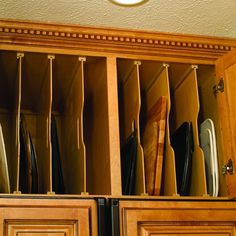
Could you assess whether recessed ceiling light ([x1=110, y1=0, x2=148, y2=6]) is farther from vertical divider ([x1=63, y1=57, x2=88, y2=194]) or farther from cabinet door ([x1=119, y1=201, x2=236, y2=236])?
cabinet door ([x1=119, y1=201, x2=236, y2=236])

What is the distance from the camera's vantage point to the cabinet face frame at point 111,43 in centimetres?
171

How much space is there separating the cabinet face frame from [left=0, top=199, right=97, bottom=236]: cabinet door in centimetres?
13

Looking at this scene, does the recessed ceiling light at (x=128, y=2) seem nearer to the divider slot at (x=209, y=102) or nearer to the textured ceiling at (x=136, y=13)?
the textured ceiling at (x=136, y=13)

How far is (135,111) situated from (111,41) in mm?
243

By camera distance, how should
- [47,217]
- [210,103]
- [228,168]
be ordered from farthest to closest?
1. [210,103]
2. [228,168]
3. [47,217]

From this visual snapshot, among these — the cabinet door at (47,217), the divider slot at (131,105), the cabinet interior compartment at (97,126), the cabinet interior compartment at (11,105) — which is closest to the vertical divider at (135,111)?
the divider slot at (131,105)

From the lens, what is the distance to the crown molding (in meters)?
1.71

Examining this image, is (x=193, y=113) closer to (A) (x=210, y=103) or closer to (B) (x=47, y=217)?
(A) (x=210, y=103)

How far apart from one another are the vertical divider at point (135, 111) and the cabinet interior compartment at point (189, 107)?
15 centimetres

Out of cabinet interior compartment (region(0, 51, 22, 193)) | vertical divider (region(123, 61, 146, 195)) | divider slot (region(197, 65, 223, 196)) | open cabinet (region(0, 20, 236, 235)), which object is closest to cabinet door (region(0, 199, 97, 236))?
open cabinet (region(0, 20, 236, 235))

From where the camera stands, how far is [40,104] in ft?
6.48

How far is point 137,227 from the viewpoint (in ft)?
5.17

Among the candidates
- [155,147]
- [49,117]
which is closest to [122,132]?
[155,147]

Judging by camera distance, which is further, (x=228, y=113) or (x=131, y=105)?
(x=131, y=105)
